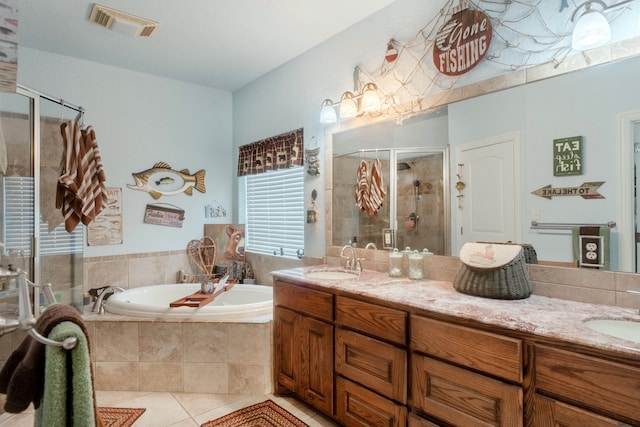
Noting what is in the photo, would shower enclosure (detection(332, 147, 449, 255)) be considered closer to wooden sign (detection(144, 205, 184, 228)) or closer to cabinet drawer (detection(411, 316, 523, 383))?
cabinet drawer (detection(411, 316, 523, 383))

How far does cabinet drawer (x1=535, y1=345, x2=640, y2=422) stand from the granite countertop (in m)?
0.06

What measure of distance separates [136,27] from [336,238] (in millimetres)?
2250

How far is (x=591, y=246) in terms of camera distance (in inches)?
61.1

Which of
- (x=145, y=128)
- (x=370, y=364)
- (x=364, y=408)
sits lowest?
(x=364, y=408)

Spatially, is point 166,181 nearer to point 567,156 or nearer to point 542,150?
point 542,150

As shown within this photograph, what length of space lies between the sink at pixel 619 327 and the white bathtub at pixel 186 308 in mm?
1979

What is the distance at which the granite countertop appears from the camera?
115 centimetres

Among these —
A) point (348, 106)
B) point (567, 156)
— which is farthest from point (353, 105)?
point (567, 156)

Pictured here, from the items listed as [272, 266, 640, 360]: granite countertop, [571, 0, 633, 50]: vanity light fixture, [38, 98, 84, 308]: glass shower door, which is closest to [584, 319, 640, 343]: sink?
[272, 266, 640, 360]: granite countertop

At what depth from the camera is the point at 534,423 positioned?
4.06ft

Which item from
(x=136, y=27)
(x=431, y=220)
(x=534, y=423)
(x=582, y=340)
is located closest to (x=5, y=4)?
(x=136, y=27)

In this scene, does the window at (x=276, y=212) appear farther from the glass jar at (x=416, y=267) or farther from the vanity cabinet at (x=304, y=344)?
the glass jar at (x=416, y=267)

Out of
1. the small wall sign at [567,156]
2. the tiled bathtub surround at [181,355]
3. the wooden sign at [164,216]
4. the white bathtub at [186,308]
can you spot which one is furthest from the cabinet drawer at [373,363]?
the wooden sign at [164,216]

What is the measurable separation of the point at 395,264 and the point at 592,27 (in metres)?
1.52
